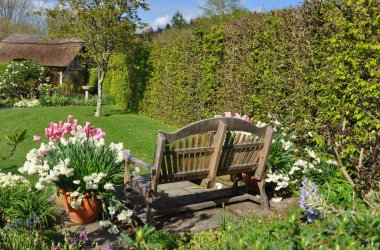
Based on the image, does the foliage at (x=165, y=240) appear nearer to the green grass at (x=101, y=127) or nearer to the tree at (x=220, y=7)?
the green grass at (x=101, y=127)

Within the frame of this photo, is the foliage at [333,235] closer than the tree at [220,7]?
Yes

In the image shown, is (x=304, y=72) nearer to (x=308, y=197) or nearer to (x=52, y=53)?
(x=308, y=197)

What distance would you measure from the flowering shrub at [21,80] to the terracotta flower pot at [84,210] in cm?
1808

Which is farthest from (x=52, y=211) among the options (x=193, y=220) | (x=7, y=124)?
(x=7, y=124)

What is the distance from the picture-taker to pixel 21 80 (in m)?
21.3

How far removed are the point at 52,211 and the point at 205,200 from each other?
1814 millimetres

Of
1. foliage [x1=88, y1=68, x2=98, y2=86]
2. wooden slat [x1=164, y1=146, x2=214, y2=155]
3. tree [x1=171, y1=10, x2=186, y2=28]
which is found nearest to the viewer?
wooden slat [x1=164, y1=146, x2=214, y2=155]

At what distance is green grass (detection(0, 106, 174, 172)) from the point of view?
8780 mm

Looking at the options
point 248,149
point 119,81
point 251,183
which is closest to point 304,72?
point 251,183

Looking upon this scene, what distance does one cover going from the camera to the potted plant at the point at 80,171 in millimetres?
4102

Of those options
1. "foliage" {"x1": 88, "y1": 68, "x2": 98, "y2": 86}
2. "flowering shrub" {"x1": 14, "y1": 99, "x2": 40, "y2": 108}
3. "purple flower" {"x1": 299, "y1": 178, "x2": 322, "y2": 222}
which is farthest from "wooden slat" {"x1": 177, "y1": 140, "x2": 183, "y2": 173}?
"foliage" {"x1": 88, "y1": 68, "x2": 98, "y2": 86}

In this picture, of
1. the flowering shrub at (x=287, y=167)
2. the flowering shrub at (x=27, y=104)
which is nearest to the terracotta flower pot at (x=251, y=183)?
the flowering shrub at (x=287, y=167)

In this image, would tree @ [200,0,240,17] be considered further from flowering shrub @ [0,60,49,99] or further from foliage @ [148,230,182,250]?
foliage @ [148,230,182,250]

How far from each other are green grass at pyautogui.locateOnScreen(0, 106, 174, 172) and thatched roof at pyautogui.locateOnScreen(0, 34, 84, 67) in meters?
12.2
